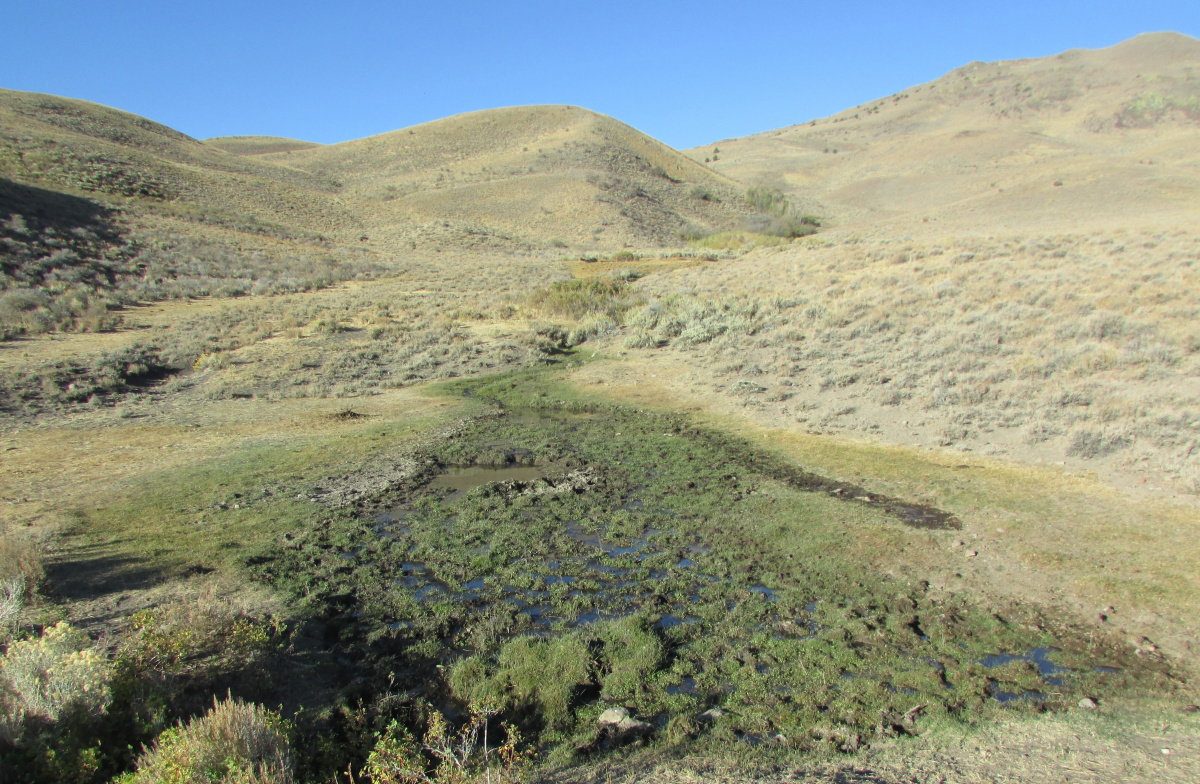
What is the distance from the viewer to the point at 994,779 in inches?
176

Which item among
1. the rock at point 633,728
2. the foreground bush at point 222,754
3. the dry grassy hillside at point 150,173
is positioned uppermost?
the dry grassy hillside at point 150,173

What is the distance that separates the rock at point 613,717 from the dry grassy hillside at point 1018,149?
1181 inches

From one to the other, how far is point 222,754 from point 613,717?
2584 mm

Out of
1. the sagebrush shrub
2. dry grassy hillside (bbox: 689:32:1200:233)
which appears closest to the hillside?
dry grassy hillside (bbox: 689:32:1200:233)

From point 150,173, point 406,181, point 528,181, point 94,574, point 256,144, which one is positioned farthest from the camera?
point 256,144

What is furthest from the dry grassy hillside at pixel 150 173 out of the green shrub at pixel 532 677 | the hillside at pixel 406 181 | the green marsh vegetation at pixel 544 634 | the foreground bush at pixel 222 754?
the foreground bush at pixel 222 754

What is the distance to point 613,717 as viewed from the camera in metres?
5.14

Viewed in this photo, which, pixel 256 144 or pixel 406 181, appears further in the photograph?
pixel 256 144

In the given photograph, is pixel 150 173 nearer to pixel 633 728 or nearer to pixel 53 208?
pixel 53 208

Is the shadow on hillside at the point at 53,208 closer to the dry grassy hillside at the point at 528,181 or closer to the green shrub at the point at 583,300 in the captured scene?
the dry grassy hillside at the point at 528,181

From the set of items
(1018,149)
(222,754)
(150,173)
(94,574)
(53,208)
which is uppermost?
(1018,149)

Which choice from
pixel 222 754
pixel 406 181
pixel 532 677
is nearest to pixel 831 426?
pixel 532 677

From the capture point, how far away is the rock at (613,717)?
201 inches

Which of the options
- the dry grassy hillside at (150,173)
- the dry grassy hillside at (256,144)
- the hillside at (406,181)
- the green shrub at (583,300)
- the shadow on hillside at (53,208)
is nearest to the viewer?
the green shrub at (583,300)
